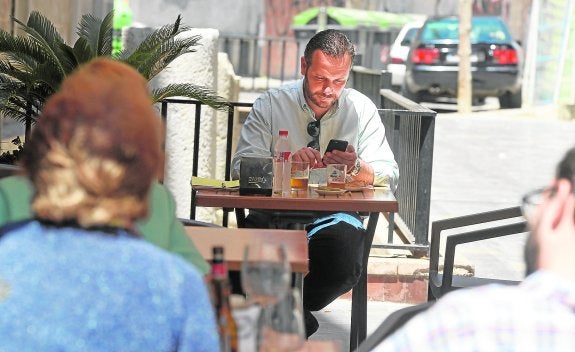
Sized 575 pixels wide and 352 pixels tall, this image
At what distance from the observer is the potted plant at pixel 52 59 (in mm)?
6129

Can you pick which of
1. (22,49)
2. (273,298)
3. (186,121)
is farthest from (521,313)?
(186,121)

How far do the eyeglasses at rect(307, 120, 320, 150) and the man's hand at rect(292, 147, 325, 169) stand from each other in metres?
0.34

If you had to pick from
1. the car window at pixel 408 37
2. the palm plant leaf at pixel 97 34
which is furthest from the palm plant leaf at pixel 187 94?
the car window at pixel 408 37

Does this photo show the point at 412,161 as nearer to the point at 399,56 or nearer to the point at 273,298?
the point at 273,298

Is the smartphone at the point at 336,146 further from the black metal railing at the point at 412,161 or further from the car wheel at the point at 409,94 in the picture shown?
the car wheel at the point at 409,94

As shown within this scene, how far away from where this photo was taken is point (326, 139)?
221 inches

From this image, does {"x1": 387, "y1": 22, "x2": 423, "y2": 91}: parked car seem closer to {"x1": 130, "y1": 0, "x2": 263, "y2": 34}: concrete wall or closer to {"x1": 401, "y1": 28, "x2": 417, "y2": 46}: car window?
{"x1": 401, "y1": 28, "x2": 417, "y2": 46}: car window

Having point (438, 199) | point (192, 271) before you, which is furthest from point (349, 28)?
point (192, 271)

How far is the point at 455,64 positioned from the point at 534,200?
20.3 metres

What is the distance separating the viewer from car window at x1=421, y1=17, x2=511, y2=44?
2222cm

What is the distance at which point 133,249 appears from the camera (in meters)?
2.30

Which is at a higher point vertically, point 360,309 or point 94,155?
point 94,155

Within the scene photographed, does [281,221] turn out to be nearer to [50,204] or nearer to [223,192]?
[223,192]

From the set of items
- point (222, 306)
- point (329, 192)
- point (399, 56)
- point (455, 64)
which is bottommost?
point (222, 306)
